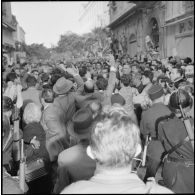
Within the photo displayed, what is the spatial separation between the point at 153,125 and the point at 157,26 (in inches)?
53.6

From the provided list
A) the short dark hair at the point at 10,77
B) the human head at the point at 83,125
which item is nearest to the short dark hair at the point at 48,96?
the short dark hair at the point at 10,77

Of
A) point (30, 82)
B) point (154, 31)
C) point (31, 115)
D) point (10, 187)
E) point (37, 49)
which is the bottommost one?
point (10, 187)

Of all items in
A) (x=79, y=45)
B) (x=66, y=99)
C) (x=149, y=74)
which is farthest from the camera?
(x=149, y=74)

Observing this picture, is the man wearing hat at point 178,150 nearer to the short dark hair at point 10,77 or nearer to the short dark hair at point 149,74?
the short dark hair at point 149,74

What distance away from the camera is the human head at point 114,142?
1444mm

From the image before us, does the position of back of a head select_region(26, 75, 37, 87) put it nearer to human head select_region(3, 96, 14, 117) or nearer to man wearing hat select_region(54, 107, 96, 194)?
human head select_region(3, 96, 14, 117)

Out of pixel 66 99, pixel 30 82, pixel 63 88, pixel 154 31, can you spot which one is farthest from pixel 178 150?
pixel 30 82

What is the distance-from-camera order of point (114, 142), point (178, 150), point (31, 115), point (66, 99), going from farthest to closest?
point (66, 99) < point (31, 115) < point (178, 150) < point (114, 142)

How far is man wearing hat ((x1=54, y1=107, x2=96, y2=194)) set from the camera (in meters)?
2.33

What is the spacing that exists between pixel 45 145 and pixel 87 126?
123 cm

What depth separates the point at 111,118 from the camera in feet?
5.02

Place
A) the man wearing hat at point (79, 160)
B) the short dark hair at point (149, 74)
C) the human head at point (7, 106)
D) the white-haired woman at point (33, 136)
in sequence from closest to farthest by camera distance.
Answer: the man wearing hat at point (79, 160), the human head at point (7, 106), the white-haired woman at point (33, 136), the short dark hair at point (149, 74)

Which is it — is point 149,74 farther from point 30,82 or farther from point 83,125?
point 30,82

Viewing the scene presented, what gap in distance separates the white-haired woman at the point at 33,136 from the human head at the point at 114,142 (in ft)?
6.34
